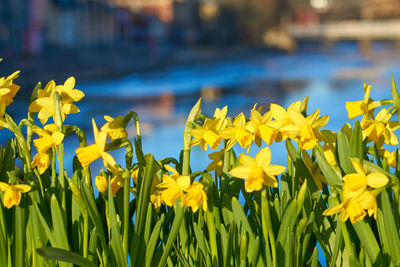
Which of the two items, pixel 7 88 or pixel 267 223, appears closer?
pixel 267 223

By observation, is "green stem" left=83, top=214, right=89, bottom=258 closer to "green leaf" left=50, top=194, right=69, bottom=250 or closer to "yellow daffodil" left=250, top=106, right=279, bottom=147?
"green leaf" left=50, top=194, right=69, bottom=250

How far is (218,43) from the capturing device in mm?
25125

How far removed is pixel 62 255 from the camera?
2.35 ft

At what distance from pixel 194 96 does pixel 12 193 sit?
7.87 metres

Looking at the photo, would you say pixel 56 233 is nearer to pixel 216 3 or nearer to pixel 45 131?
pixel 45 131

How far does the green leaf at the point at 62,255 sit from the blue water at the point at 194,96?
2535 millimetres

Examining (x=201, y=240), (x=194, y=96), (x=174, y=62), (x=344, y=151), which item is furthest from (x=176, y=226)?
(x=174, y=62)

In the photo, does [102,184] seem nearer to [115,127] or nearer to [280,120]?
[115,127]

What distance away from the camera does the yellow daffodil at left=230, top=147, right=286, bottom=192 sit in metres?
0.73

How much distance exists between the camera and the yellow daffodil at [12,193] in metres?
0.74

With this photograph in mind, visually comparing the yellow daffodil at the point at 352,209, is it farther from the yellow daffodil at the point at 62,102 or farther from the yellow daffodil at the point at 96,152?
the yellow daffodil at the point at 62,102

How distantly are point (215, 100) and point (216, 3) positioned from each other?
19.6 m

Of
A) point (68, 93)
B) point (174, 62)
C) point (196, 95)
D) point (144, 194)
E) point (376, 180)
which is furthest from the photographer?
point (174, 62)

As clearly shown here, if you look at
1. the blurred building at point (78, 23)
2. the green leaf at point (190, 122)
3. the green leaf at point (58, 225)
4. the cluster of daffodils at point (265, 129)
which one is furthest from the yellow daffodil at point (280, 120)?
the blurred building at point (78, 23)
